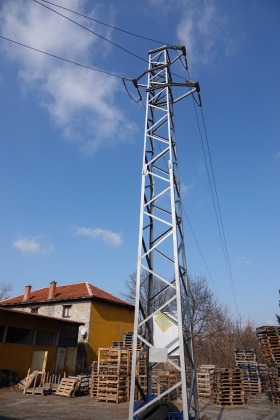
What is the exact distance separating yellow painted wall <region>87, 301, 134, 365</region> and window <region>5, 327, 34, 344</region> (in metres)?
4.92

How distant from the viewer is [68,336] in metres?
23.4

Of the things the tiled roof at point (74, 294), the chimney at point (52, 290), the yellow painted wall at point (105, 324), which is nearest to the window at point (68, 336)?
the yellow painted wall at point (105, 324)

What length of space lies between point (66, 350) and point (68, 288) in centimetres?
827

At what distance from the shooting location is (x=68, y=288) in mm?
30547

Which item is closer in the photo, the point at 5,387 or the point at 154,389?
the point at 154,389

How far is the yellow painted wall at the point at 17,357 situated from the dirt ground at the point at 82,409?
2864 mm

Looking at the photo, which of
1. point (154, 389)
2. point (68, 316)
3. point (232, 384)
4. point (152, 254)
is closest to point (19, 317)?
point (68, 316)

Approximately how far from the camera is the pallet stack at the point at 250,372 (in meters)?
17.6

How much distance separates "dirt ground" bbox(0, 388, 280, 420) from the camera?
36.4 feet

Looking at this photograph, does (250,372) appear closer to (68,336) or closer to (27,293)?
(68,336)

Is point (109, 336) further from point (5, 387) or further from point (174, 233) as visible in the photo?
point (174, 233)

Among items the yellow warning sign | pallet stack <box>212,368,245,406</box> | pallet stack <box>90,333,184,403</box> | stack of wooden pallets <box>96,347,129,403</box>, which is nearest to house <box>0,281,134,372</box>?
pallet stack <box>90,333,184,403</box>

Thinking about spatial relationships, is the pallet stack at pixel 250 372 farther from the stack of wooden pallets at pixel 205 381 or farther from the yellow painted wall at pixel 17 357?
the yellow painted wall at pixel 17 357

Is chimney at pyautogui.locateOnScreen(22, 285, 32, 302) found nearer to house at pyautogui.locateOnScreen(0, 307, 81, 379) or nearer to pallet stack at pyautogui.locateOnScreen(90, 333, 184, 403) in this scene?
house at pyautogui.locateOnScreen(0, 307, 81, 379)
